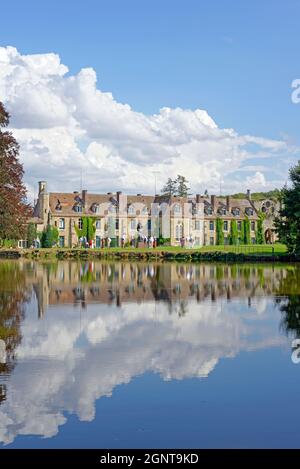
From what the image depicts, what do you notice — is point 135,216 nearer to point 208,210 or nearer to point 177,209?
point 177,209

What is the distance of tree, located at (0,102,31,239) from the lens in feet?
109

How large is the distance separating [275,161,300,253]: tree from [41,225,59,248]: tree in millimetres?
35698

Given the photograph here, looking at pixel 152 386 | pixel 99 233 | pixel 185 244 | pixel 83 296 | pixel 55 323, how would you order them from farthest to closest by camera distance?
pixel 99 233 < pixel 185 244 < pixel 83 296 < pixel 55 323 < pixel 152 386

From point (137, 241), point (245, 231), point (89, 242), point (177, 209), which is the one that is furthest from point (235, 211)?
point (89, 242)

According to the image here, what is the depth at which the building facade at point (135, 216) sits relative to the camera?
8281 centimetres

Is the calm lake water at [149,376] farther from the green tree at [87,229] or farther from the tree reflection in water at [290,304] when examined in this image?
the green tree at [87,229]

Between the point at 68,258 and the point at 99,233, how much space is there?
22.4 m

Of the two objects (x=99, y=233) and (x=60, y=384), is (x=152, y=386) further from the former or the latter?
(x=99, y=233)

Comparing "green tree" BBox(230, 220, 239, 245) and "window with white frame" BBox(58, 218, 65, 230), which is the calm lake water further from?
"green tree" BBox(230, 220, 239, 245)

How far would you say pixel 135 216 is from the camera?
281 ft

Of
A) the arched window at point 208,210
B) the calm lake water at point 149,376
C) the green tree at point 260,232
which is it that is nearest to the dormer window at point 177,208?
the arched window at point 208,210

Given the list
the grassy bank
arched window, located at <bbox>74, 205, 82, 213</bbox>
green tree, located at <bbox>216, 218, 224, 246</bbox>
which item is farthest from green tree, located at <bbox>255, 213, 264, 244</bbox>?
the grassy bank
